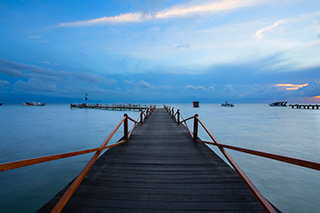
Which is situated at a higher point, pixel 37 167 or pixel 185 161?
pixel 185 161

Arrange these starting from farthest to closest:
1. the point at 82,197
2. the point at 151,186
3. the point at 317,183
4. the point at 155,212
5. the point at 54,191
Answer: the point at 317,183 → the point at 54,191 → the point at 151,186 → the point at 82,197 → the point at 155,212

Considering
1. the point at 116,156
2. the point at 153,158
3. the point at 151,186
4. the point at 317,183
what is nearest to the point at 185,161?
the point at 153,158

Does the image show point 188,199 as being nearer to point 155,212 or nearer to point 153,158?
point 155,212

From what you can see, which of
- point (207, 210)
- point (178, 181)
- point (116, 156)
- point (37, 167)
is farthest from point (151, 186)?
point (37, 167)

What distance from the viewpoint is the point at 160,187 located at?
9.86 ft

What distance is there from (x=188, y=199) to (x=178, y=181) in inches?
22.9

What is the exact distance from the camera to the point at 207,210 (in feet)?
7.97

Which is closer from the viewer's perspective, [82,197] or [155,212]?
[155,212]

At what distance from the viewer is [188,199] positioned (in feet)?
8.75

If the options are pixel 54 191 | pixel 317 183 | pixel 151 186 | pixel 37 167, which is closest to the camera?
pixel 151 186

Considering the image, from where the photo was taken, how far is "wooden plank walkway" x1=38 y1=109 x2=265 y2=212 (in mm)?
2484

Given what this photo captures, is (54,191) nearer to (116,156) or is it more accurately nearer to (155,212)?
(116,156)

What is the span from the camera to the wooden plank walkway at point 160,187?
8.15 ft

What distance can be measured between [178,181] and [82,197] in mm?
1949
